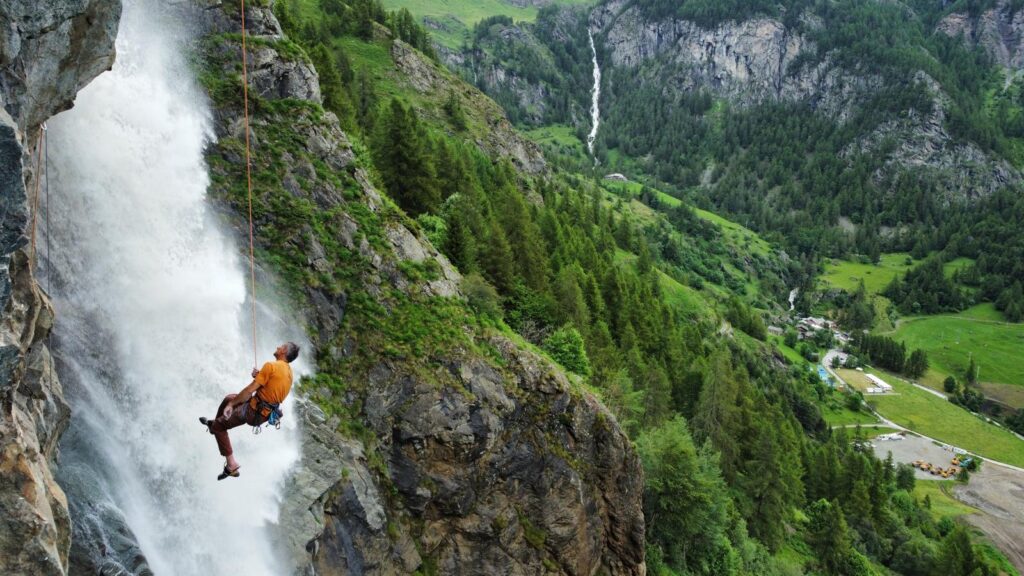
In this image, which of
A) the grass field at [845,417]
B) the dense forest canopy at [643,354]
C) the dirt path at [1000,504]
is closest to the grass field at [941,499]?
the dirt path at [1000,504]

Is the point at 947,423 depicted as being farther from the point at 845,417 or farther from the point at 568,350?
the point at 568,350

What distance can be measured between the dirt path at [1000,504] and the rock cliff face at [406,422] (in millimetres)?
104594

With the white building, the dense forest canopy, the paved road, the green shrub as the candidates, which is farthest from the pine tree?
the white building

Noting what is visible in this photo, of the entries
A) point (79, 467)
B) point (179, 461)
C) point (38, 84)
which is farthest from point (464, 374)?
point (38, 84)

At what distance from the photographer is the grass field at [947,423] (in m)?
146

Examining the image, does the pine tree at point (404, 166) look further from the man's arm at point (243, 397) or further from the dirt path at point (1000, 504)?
the dirt path at point (1000, 504)

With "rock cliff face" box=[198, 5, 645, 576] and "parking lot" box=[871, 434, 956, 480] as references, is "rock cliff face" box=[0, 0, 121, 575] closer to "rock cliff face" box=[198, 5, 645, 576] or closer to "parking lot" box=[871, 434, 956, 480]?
"rock cliff face" box=[198, 5, 645, 576]

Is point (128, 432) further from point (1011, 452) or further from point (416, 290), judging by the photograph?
point (1011, 452)

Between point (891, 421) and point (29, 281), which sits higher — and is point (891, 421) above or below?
below

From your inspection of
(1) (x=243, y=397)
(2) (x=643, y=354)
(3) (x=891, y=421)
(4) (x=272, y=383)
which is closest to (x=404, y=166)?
(1) (x=243, y=397)

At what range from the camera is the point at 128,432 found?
760 inches

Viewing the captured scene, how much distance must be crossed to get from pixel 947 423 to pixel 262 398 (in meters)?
188

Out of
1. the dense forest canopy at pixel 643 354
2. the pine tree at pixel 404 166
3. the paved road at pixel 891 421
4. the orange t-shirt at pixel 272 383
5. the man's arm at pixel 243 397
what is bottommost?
the paved road at pixel 891 421

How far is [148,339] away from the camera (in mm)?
21016
